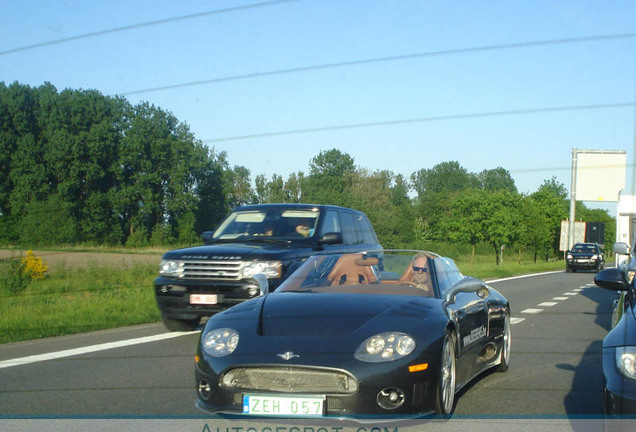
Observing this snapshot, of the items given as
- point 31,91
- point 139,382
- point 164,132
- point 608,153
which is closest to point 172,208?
point 164,132

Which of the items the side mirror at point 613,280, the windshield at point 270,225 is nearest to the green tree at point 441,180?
the windshield at point 270,225

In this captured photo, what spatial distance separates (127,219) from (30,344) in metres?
10.2

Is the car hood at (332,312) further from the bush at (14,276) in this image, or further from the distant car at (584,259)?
the distant car at (584,259)

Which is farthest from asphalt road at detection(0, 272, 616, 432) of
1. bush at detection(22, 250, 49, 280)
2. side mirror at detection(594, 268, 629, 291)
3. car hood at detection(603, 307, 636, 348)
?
bush at detection(22, 250, 49, 280)

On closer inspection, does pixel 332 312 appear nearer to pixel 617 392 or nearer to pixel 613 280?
pixel 617 392

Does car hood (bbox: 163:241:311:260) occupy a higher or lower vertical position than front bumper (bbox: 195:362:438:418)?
higher

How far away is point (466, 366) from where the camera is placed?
6047 mm

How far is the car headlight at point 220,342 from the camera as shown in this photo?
15.9ft

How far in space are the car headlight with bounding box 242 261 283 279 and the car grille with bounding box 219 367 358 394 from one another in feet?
16.5

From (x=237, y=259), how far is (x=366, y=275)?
3.87m

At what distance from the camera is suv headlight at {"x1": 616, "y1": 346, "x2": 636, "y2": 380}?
4.09m

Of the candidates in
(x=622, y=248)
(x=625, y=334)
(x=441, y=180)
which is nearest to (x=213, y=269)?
(x=625, y=334)

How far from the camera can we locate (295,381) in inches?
181

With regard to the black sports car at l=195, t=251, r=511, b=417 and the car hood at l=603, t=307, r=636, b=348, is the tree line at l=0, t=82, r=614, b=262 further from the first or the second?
the car hood at l=603, t=307, r=636, b=348
